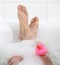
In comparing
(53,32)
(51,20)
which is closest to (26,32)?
(53,32)

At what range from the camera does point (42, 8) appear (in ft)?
5.33

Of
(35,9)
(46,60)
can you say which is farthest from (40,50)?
(35,9)

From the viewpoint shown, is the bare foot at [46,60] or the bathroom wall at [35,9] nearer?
the bare foot at [46,60]

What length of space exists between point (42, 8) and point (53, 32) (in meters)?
0.27

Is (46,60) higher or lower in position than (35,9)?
lower

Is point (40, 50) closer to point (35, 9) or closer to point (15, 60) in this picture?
point (15, 60)

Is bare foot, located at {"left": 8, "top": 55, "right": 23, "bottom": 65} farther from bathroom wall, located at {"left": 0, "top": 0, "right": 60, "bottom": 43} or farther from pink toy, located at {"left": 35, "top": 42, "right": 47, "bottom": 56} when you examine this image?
bathroom wall, located at {"left": 0, "top": 0, "right": 60, "bottom": 43}

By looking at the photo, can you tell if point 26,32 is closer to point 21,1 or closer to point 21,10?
point 21,10

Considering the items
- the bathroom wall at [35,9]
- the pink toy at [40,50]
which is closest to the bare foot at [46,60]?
the pink toy at [40,50]

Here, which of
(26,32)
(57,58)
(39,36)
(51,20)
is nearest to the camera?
(57,58)

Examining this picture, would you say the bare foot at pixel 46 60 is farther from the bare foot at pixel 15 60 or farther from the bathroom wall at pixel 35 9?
the bathroom wall at pixel 35 9

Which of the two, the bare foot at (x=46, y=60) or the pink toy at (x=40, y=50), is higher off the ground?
the pink toy at (x=40, y=50)

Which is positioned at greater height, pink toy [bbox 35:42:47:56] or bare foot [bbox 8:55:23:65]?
pink toy [bbox 35:42:47:56]

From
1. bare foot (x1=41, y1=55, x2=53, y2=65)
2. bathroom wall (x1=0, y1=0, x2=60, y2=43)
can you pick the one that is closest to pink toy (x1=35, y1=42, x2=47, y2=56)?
bare foot (x1=41, y1=55, x2=53, y2=65)
